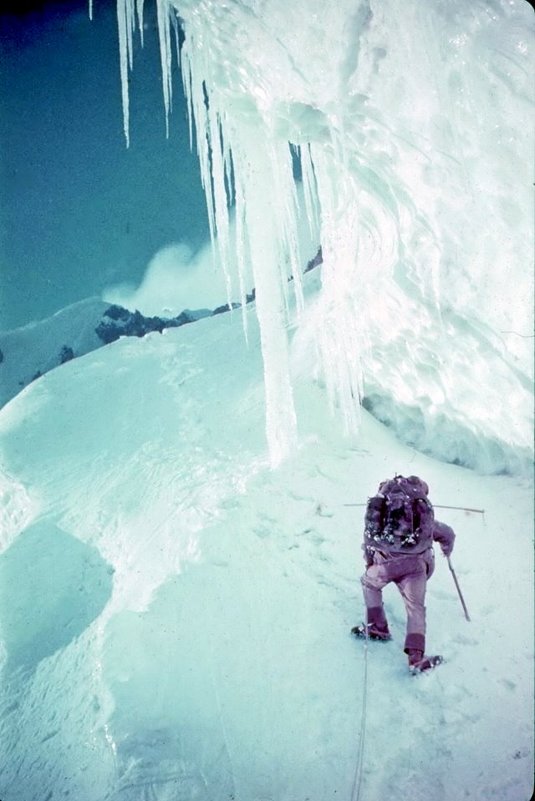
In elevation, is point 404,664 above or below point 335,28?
below

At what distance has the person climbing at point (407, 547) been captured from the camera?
3.13 metres

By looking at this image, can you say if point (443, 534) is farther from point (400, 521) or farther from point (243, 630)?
point (243, 630)

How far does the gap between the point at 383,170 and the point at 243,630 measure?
484 centimetres

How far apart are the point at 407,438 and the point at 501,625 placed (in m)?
3.16

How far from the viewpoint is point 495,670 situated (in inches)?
129

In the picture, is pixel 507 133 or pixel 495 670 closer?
pixel 507 133

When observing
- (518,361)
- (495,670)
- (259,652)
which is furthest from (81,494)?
(518,361)

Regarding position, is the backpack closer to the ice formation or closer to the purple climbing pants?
the purple climbing pants

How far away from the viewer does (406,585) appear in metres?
3.26

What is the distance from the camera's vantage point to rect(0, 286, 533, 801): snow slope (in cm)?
271

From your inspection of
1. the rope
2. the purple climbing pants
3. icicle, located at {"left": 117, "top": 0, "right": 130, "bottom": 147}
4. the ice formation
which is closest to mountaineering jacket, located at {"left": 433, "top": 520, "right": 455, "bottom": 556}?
the purple climbing pants

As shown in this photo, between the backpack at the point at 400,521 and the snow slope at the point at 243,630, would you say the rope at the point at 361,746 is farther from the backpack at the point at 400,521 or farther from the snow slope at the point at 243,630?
the backpack at the point at 400,521

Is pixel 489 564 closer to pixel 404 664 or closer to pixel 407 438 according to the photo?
pixel 404 664

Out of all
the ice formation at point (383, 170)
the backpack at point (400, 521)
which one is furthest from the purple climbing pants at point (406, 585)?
the ice formation at point (383, 170)
